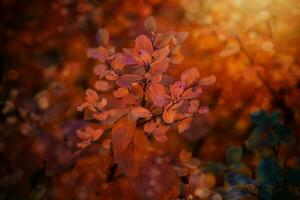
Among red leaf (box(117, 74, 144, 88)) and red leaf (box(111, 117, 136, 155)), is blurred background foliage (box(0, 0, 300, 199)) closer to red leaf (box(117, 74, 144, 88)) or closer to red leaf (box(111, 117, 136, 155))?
red leaf (box(111, 117, 136, 155))

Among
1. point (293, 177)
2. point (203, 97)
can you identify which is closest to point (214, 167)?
point (293, 177)

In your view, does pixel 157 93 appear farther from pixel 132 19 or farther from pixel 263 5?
pixel 132 19

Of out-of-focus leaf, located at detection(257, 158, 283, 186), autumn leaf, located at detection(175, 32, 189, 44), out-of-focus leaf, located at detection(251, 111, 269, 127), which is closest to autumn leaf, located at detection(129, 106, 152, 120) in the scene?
autumn leaf, located at detection(175, 32, 189, 44)

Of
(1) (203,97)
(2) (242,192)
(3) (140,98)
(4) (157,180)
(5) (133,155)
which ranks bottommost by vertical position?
(2) (242,192)

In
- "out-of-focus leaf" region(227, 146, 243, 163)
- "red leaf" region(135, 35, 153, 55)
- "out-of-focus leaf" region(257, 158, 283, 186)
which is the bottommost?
"out-of-focus leaf" region(257, 158, 283, 186)

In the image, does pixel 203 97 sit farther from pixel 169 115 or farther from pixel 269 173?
pixel 169 115

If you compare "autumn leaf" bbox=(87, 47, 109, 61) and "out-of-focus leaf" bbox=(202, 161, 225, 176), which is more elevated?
"autumn leaf" bbox=(87, 47, 109, 61)
